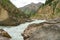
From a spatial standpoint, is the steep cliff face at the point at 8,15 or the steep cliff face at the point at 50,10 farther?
the steep cliff face at the point at 50,10

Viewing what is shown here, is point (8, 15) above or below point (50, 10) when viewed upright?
above

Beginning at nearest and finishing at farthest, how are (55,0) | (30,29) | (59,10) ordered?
(30,29) → (59,10) → (55,0)

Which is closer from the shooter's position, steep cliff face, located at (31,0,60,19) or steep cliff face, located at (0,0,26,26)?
steep cliff face, located at (0,0,26,26)

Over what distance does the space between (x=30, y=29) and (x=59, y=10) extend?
239 ft

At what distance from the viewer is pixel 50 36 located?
8.68 meters

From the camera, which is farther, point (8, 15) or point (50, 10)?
point (50, 10)

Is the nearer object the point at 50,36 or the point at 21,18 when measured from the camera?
the point at 50,36

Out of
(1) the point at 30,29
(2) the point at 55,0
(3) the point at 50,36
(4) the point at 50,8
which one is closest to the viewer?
(3) the point at 50,36

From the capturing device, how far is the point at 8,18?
161 ft

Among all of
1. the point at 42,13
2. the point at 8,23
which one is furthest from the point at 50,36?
the point at 42,13

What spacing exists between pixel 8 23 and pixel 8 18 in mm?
1854

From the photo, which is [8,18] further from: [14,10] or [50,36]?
[50,36]

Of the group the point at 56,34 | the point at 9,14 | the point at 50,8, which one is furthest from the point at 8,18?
the point at 50,8

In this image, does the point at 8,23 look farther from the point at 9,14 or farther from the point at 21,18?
the point at 21,18
